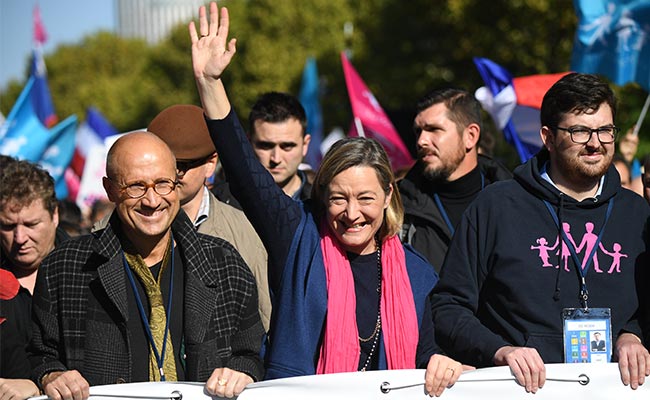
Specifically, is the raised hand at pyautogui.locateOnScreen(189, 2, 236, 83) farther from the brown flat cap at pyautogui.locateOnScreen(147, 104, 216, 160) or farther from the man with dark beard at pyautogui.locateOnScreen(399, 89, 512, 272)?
the man with dark beard at pyautogui.locateOnScreen(399, 89, 512, 272)

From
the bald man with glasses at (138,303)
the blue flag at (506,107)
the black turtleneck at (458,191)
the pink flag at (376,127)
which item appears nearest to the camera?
the bald man with glasses at (138,303)

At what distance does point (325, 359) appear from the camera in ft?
14.9

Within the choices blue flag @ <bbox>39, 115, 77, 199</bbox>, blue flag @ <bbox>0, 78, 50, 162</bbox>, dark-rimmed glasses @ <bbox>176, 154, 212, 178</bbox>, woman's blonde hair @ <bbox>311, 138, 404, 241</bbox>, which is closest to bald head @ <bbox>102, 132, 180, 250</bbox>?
woman's blonde hair @ <bbox>311, 138, 404, 241</bbox>

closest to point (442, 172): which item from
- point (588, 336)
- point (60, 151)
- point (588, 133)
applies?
point (588, 133)

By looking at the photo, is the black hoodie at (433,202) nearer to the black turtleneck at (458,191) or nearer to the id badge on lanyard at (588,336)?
the black turtleneck at (458,191)

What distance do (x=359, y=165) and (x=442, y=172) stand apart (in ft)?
6.46

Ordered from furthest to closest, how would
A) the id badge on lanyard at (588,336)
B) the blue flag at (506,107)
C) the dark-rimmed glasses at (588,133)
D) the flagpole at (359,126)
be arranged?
the flagpole at (359,126) → the blue flag at (506,107) → the dark-rimmed glasses at (588,133) → the id badge on lanyard at (588,336)

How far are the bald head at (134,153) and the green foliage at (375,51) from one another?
8.84 metres

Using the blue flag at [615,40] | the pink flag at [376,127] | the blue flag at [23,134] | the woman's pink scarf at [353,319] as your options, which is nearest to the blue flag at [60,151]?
the blue flag at [23,134]

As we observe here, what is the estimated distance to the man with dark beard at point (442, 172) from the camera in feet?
20.7

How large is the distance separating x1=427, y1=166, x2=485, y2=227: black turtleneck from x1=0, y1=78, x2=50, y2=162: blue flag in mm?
6717

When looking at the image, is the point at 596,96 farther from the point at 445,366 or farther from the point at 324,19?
the point at 324,19

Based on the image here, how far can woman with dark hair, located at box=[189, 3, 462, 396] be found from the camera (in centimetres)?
454

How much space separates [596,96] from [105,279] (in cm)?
219
